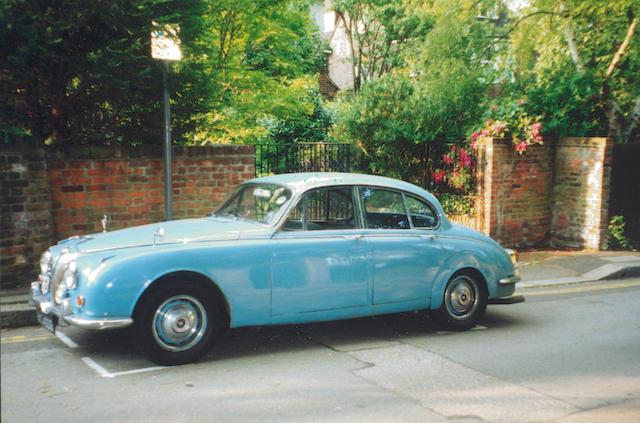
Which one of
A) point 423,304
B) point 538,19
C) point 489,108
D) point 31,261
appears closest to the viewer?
point 423,304

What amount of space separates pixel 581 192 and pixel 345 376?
8.70 meters

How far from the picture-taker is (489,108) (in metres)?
12.2

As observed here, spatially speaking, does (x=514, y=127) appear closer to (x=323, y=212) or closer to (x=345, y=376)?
(x=323, y=212)

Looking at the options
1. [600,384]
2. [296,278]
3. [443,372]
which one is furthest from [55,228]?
[600,384]

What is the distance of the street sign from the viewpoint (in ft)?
23.9

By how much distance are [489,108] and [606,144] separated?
7.73 feet

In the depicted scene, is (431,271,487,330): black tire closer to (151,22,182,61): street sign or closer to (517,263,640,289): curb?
(517,263,640,289): curb

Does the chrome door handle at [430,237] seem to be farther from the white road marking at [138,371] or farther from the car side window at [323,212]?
the white road marking at [138,371]

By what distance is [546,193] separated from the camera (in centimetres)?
1214

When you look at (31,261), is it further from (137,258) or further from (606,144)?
(606,144)

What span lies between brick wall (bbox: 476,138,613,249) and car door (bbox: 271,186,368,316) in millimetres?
6195

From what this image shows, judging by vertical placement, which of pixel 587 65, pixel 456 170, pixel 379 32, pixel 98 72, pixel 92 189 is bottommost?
pixel 92 189

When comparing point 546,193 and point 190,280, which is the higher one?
point 546,193

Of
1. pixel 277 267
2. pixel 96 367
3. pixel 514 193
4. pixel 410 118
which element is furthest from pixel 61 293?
pixel 514 193
